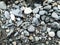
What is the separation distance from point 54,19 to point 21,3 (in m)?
0.34

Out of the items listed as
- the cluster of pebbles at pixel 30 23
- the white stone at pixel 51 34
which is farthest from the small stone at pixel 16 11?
the white stone at pixel 51 34

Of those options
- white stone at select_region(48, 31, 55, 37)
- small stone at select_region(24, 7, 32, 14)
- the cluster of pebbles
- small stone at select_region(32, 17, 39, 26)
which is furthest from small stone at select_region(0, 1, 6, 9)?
white stone at select_region(48, 31, 55, 37)

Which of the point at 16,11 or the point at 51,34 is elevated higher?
the point at 16,11

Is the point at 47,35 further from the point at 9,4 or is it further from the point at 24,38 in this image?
the point at 9,4

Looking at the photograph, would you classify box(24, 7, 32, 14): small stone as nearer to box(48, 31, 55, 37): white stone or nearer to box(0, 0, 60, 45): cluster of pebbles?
box(0, 0, 60, 45): cluster of pebbles

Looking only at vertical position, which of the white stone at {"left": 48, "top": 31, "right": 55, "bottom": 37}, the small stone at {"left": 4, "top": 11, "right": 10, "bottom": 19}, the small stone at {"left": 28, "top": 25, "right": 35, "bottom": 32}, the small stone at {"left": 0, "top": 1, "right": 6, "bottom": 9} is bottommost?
the white stone at {"left": 48, "top": 31, "right": 55, "bottom": 37}

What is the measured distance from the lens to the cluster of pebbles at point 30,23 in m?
1.66

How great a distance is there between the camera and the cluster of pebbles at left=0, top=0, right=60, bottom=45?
1660 mm

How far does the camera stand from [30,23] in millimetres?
1745

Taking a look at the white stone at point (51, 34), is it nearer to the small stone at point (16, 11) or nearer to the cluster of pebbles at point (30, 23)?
the cluster of pebbles at point (30, 23)

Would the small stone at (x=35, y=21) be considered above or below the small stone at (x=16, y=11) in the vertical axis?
below

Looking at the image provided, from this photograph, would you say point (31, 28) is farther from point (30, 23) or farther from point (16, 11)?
point (16, 11)

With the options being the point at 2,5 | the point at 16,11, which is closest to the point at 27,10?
the point at 16,11

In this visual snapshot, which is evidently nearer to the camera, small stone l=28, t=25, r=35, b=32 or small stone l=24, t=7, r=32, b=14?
small stone l=28, t=25, r=35, b=32
